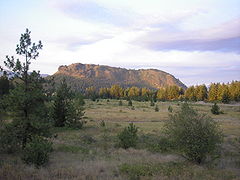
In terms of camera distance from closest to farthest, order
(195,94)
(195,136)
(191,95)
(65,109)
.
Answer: (195,136) < (65,109) < (191,95) < (195,94)

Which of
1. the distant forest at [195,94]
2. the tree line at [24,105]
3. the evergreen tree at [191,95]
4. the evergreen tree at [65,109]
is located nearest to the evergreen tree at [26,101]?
the tree line at [24,105]

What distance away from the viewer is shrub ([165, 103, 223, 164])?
36.6 ft

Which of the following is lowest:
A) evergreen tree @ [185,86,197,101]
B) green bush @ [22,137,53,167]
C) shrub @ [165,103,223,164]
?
green bush @ [22,137,53,167]

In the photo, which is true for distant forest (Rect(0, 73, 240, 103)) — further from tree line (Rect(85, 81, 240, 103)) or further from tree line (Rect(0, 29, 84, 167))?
tree line (Rect(0, 29, 84, 167))

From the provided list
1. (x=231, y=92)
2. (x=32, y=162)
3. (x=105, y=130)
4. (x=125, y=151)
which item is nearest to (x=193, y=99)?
(x=231, y=92)

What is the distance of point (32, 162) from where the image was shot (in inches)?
406

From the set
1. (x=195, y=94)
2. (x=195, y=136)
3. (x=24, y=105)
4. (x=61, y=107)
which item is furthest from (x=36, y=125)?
(x=195, y=94)

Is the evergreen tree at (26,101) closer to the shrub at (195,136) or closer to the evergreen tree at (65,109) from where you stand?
the shrub at (195,136)

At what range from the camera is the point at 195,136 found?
11.2 meters

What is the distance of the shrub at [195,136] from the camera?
1116 centimetres

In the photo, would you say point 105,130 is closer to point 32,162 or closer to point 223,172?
point 32,162

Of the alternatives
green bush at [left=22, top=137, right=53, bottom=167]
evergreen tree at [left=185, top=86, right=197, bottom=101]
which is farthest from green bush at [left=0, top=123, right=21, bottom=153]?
evergreen tree at [left=185, top=86, right=197, bottom=101]

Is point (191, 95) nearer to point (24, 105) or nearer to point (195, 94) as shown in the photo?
point (195, 94)

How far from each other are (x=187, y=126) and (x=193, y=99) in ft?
310
